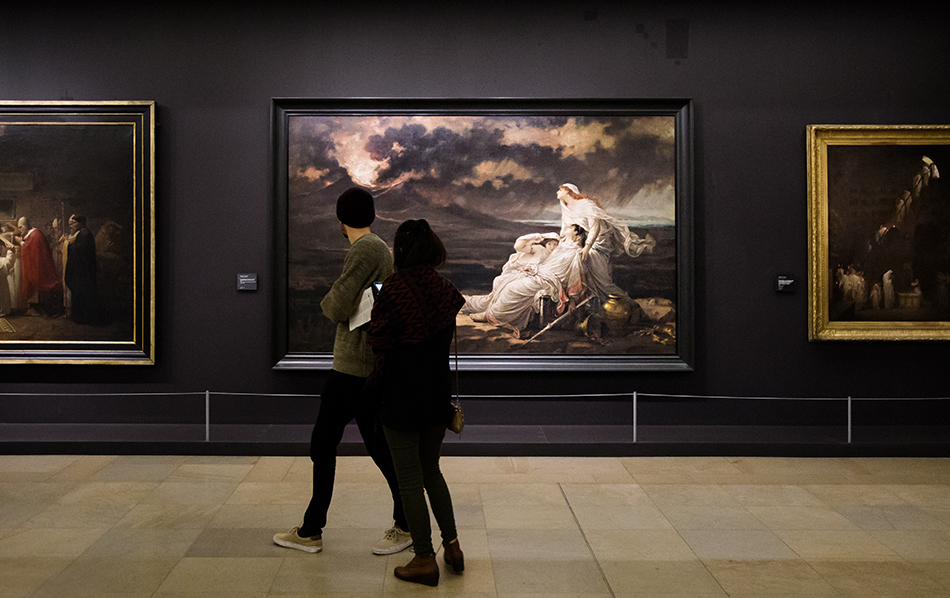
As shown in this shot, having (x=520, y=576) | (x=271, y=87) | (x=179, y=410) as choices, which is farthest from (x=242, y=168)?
(x=520, y=576)

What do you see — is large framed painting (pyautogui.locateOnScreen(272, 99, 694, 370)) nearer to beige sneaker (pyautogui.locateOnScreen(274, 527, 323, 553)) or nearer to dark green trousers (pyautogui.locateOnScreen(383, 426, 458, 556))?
beige sneaker (pyautogui.locateOnScreen(274, 527, 323, 553))

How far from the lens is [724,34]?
7.64m

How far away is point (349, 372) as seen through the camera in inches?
165

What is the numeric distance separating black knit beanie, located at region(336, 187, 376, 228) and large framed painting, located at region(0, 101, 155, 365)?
4311 mm

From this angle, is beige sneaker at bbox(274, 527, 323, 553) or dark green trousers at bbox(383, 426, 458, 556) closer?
dark green trousers at bbox(383, 426, 458, 556)

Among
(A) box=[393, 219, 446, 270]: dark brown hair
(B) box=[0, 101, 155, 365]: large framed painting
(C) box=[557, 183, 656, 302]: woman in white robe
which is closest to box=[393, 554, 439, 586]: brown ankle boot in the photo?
(A) box=[393, 219, 446, 270]: dark brown hair

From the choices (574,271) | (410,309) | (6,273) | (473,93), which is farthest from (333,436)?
(6,273)

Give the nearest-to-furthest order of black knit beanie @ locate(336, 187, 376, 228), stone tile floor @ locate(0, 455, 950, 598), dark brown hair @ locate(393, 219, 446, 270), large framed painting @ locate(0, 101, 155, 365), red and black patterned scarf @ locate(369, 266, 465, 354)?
1. red and black patterned scarf @ locate(369, 266, 465, 354)
2. dark brown hair @ locate(393, 219, 446, 270)
3. stone tile floor @ locate(0, 455, 950, 598)
4. black knit beanie @ locate(336, 187, 376, 228)
5. large framed painting @ locate(0, 101, 155, 365)

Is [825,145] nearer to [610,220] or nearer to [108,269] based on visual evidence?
[610,220]

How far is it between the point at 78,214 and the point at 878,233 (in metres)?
9.23

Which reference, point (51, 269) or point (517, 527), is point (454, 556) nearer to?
point (517, 527)

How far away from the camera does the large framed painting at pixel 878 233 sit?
297 inches

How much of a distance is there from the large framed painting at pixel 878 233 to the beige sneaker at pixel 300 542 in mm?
5962

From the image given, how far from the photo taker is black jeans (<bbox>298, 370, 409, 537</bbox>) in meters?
4.24
